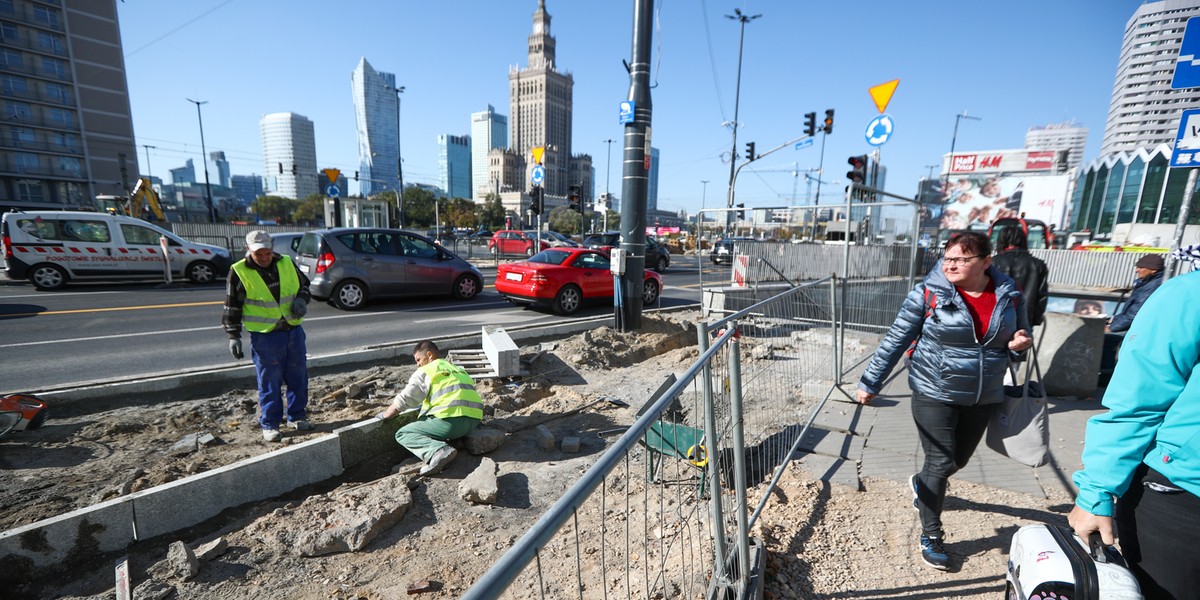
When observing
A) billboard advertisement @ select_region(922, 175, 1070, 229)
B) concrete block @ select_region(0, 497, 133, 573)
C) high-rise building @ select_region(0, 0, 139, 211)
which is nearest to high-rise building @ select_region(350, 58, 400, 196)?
high-rise building @ select_region(0, 0, 139, 211)

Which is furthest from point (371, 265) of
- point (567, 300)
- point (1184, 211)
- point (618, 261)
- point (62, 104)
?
point (62, 104)

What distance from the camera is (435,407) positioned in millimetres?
4238

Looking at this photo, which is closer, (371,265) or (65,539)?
(65,539)

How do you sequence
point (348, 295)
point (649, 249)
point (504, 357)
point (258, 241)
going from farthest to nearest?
point (649, 249) < point (348, 295) < point (504, 357) < point (258, 241)

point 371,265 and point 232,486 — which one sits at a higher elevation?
point 371,265

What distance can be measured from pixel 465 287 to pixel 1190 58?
38.5 feet

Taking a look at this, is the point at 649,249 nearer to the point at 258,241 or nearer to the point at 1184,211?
the point at 1184,211

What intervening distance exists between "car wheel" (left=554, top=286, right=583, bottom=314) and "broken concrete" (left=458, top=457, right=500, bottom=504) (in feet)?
22.9

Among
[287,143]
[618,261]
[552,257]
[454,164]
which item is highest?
[287,143]

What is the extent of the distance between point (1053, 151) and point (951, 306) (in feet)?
260

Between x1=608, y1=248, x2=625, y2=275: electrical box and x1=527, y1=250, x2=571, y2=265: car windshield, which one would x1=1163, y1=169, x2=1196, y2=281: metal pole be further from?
x1=527, y1=250, x2=571, y2=265: car windshield

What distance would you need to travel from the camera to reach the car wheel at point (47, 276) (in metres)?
11.4

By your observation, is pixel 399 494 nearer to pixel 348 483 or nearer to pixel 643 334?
pixel 348 483

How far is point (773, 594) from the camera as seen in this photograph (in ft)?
8.16
